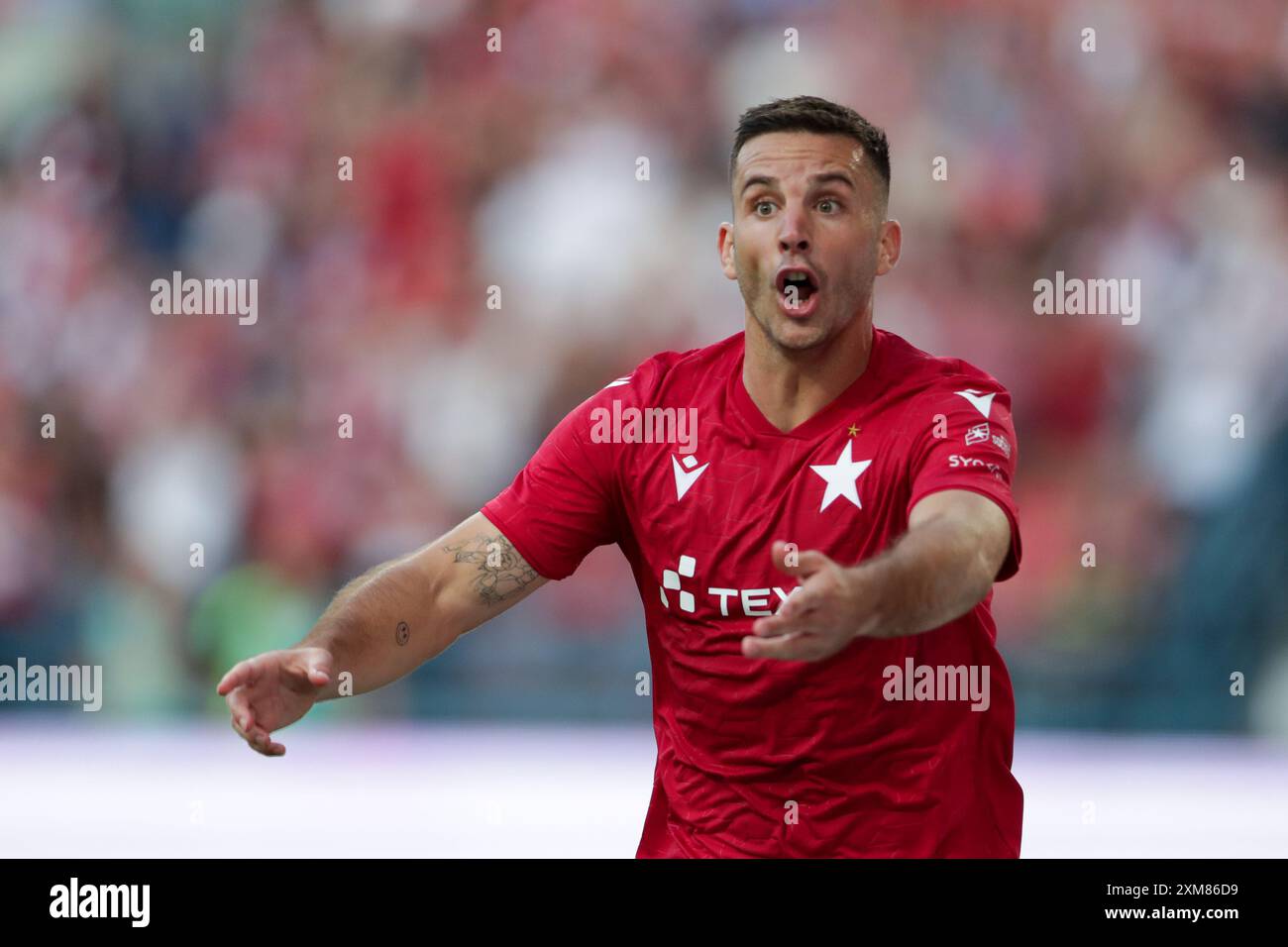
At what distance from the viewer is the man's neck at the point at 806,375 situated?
3.51 metres

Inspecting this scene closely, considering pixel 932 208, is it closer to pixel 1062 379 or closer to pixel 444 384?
pixel 1062 379

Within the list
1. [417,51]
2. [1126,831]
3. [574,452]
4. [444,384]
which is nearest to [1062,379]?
[1126,831]

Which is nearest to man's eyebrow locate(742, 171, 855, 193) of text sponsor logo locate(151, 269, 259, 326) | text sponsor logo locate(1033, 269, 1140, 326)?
text sponsor logo locate(1033, 269, 1140, 326)

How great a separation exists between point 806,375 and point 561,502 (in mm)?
671

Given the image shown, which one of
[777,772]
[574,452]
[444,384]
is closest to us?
[777,772]

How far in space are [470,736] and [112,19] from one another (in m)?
4.43

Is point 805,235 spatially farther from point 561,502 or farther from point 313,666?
point 313,666

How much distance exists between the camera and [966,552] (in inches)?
112

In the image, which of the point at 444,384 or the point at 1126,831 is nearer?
the point at 1126,831

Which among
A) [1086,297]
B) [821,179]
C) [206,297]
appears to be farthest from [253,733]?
[1086,297]

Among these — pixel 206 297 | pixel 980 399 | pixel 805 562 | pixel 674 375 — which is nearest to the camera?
pixel 805 562

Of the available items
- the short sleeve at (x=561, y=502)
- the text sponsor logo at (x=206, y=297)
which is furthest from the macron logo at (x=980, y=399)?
the text sponsor logo at (x=206, y=297)

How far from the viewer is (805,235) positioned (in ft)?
11.5

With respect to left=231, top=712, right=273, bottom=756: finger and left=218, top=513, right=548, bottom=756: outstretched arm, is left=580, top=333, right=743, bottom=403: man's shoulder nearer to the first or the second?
left=218, top=513, right=548, bottom=756: outstretched arm
